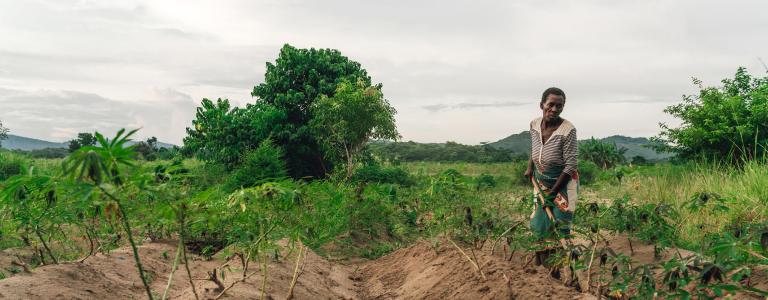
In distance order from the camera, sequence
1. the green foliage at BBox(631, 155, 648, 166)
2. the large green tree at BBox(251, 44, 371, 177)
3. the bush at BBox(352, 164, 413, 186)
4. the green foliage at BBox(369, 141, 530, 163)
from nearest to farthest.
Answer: the large green tree at BBox(251, 44, 371, 177)
the bush at BBox(352, 164, 413, 186)
the green foliage at BBox(631, 155, 648, 166)
the green foliage at BBox(369, 141, 530, 163)

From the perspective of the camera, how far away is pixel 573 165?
561cm

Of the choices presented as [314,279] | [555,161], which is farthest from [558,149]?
[314,279]

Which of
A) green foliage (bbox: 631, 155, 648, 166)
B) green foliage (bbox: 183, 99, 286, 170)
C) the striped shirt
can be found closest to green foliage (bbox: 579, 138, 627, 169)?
green foliage (bbox: 631, 155, 648, 166)

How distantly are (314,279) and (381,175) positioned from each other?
19544 millimetres

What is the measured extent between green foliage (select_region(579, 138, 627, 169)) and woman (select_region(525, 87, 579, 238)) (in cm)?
4153

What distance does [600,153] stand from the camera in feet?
153

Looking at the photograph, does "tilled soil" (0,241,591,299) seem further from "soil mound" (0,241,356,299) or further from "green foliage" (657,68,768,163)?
"green foliage" (657,68,768,163)

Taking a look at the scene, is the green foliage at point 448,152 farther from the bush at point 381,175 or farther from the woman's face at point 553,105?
the woman's face at point 553,105

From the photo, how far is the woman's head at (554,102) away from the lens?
18.5 feet

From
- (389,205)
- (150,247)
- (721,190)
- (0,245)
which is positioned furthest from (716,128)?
(0,245)

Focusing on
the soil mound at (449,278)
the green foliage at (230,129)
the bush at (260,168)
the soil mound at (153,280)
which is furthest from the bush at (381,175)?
the soil mound at (153,280)

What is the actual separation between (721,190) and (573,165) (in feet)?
17.1

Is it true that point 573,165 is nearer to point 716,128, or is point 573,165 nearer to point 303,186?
point 303,186

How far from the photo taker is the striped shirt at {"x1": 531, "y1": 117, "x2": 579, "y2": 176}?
564 cm
